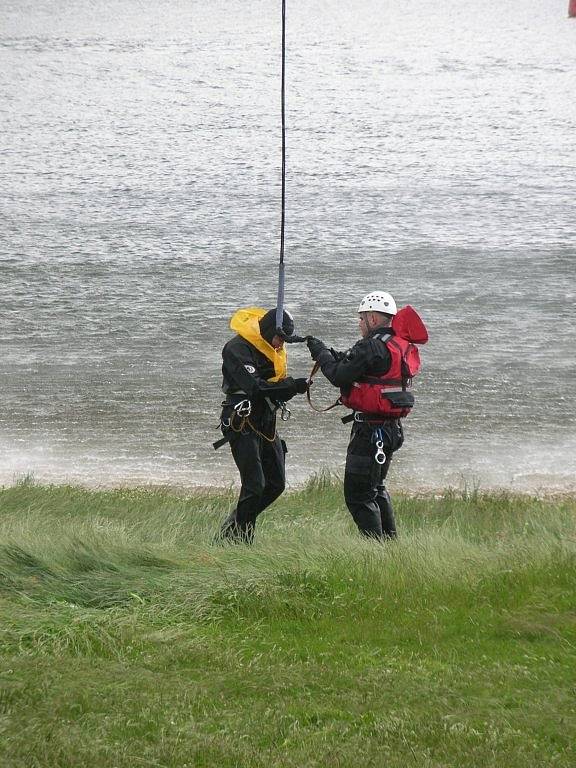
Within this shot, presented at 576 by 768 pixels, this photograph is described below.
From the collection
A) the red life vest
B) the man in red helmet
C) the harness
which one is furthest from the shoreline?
the red life vest

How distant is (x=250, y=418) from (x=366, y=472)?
105 cm

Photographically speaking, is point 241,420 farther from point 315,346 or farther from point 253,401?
point 315,346

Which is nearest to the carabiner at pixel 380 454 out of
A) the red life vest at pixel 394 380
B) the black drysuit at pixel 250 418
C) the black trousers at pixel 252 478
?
the red life vest at pixel 394 380

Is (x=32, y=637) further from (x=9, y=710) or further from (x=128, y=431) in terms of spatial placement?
(x=128, y=431)

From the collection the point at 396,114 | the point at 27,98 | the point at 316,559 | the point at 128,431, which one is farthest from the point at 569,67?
→ the point at 316,559

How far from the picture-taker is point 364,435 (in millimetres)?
8594

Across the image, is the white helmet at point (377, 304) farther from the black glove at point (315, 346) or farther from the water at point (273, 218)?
the water at point (273, 218)

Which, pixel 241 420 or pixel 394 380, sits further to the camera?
pixel 241 420

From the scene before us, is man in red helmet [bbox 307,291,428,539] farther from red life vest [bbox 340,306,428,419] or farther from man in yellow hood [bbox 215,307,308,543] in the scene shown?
man in yellow hood [bbox 215,307,308,543]

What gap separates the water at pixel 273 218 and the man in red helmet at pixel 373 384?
4.87m

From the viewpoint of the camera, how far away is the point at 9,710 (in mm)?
5426

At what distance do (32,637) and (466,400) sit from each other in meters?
11.4

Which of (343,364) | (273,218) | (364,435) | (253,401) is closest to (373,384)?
(343,364)

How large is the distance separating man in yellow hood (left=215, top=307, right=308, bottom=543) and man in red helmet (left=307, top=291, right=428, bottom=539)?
39cm
